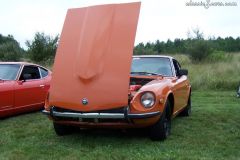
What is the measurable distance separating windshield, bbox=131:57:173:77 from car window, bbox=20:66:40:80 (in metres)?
2.72

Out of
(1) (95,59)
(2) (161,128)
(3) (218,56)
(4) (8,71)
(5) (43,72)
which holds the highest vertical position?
(1) (95,59)

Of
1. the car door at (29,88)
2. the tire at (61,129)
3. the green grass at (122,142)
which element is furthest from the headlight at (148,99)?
the car door at (29,88)

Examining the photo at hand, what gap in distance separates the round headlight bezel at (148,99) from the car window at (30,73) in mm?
4076

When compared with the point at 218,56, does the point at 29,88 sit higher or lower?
higher

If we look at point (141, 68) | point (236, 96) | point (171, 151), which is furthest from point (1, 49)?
point (171, 151)

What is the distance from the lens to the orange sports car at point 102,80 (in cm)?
578

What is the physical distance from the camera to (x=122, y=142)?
20.5ft

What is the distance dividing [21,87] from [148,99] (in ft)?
13.1

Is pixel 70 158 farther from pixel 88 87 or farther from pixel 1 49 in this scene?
pixel 1 49

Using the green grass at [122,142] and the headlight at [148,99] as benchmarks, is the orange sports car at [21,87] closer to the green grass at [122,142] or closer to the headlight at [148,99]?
the green grass at [122,142]

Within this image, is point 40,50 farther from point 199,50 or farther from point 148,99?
point 148,99

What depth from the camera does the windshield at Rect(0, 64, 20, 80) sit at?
8.98 m

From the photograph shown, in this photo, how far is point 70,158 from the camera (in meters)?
5.38

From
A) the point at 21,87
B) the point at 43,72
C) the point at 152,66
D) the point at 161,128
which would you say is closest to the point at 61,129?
the point at 161,128
